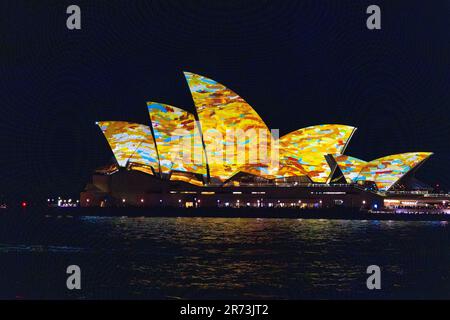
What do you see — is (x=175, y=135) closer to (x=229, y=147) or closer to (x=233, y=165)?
(x=229, y=147)

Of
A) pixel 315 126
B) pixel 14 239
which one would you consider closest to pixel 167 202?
pixel 315 126

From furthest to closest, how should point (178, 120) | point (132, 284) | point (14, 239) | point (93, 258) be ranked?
point (178, 120), point (14, 239), point (93, 258), point (132, 284)

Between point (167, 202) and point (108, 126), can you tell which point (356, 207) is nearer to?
point (167, 202)

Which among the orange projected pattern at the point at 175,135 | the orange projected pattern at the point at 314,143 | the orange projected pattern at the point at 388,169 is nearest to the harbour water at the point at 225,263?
the orange projected pattern at the point at 314,143

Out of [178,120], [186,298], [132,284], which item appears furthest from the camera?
[178,120]

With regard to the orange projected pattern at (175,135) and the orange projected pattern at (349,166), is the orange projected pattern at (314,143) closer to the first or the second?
the orange projected pattern at (349,166)
